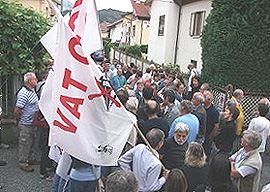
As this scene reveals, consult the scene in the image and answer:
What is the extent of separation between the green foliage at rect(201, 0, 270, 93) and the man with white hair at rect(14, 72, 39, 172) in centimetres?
630

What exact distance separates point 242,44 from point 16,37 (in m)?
6.57

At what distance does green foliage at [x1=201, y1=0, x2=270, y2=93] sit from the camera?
935 centimetres

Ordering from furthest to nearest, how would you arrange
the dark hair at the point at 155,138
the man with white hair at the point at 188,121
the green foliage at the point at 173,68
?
1. the green foliage at the point at 173,68
2. the man with white hair at the point at 188,121
3. the dark hair at the point at 155,138

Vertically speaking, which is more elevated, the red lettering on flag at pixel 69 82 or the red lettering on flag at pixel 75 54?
the red lettering on flag at pixel 75 54

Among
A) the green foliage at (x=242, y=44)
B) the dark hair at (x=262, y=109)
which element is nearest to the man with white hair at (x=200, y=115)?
the dark hair at (x=262, y=109)

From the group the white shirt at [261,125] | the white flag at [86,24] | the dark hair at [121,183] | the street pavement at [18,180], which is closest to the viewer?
the dark hair at [121,183]

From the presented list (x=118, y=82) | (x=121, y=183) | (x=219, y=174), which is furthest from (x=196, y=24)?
(x=121, y=183)

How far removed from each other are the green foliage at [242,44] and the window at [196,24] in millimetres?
5030

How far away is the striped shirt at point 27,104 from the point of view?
17.9 ft

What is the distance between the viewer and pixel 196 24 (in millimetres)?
15430

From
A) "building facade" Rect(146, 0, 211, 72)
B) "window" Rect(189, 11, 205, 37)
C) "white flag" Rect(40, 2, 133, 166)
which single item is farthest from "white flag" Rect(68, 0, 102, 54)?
"window" Rect(189, 11, 205, 37)

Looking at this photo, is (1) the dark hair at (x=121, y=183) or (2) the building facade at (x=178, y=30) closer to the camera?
(1) the dark hair at (x=121, y=183)

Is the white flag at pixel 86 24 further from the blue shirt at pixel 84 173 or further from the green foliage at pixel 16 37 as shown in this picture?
the green foliage at pixel 16 37

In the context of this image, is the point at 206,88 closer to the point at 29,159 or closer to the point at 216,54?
the point at 216,54
